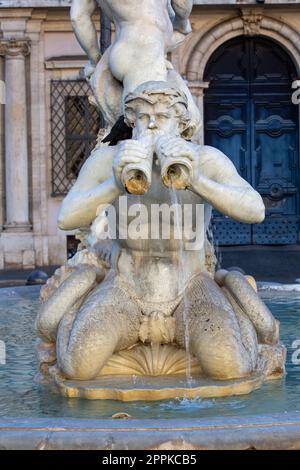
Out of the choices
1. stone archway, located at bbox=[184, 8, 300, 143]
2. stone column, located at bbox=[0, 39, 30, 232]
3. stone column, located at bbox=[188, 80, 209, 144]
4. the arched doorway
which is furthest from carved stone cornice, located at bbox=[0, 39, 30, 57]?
the arched doorway

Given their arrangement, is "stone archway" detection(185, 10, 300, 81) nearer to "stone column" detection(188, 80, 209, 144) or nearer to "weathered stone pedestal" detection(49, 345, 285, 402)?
A: "stone column" detection(188, 80, 209, 144)

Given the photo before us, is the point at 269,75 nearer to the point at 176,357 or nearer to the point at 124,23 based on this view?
the point at 124,23

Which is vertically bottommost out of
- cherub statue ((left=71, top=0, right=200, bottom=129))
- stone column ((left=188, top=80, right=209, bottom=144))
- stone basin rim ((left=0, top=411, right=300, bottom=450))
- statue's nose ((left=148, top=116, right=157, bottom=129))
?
stone basin rim ((left=0, top=411, right=300, bottom=450))

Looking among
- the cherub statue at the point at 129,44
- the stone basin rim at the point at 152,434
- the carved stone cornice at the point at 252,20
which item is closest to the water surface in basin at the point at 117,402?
the stone basin rim at the point at 152,434

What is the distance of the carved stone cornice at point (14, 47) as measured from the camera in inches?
713

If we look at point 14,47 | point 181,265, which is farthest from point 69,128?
point 181,265

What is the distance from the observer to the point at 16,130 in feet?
59.6

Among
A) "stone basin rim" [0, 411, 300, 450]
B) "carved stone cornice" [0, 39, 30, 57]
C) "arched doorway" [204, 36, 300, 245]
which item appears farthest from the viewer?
"arched doorway" [204, 36, 300, 245]

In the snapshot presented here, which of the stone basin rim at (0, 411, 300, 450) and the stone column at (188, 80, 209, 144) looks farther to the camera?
the stone column at (188, 80, 209, 144)

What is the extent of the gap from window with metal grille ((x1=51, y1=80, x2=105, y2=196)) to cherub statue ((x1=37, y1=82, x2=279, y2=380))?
1329cm

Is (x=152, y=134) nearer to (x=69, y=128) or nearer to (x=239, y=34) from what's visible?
(x=69, y=128)

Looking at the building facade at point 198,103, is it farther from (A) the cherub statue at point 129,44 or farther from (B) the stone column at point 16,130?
(A) the cherub statue at point 129,44

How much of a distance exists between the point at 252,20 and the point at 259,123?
1.58 m

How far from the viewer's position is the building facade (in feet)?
59.5
